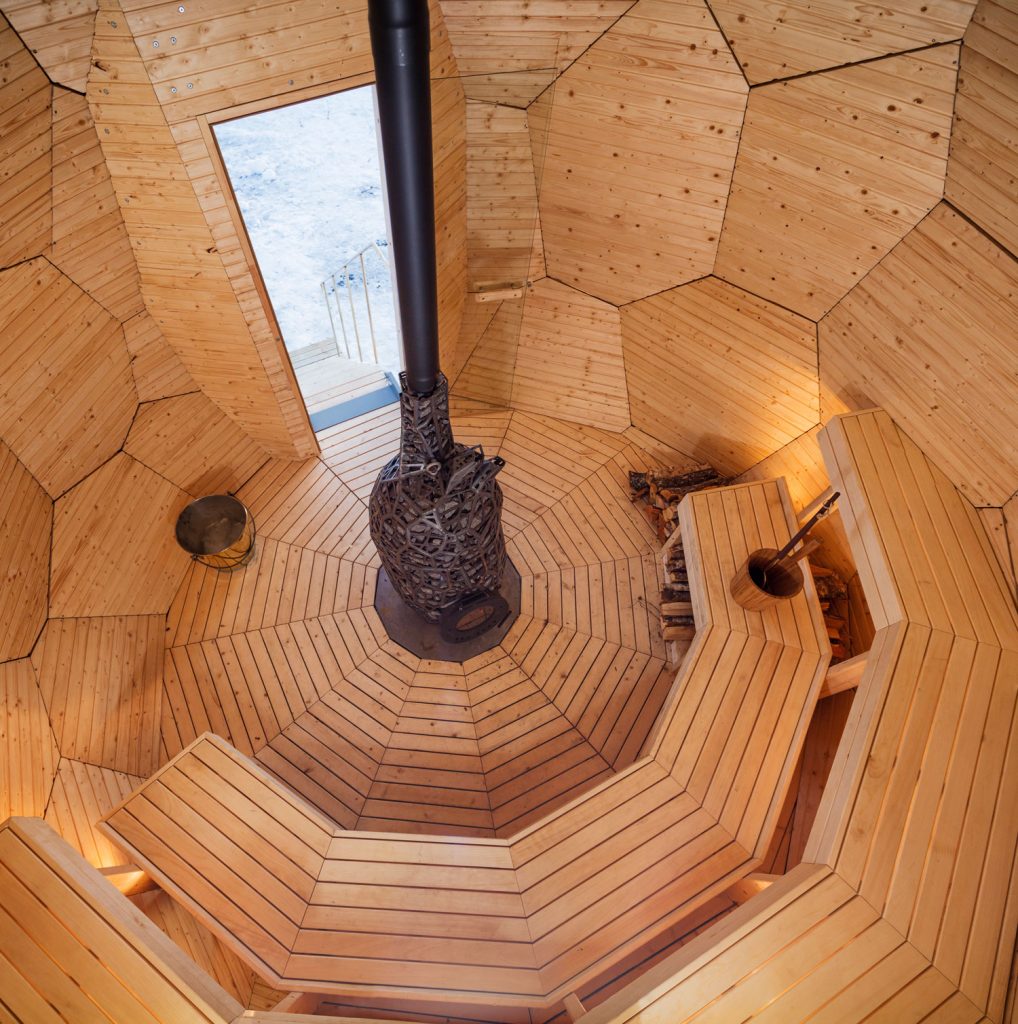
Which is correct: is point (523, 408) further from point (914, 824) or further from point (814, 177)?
point (914, 824)

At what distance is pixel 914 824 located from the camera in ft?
8.85

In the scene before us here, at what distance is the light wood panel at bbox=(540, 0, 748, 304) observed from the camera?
Answer: 3568mm

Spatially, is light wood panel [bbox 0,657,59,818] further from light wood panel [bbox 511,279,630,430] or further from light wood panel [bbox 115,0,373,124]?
light wood panel [bbox 511,279,630,430]

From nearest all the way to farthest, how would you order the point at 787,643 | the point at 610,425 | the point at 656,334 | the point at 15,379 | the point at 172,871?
the point at 172,871 < the point at 15,379 < the point at 787,643 < the point at 656,334 < the point at 610,425

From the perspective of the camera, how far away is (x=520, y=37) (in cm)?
385

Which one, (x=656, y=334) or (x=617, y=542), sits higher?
(x=656, y=334)

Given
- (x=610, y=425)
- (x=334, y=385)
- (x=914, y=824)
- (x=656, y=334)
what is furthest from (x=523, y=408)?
(x=914, y=824)

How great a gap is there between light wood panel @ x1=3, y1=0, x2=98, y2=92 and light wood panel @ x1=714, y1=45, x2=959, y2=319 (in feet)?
11.3

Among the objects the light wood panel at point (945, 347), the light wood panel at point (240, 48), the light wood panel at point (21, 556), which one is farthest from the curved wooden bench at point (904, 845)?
the light wood panel at point (240, 48)

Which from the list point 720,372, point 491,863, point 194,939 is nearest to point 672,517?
point 720,372

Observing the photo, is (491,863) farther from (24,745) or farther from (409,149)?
(409,149)

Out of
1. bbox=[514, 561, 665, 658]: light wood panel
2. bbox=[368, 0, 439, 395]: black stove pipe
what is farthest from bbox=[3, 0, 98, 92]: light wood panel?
bbox=[514, 561, 665, 658]: light wood panel

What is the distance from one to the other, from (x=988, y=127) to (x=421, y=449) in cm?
305

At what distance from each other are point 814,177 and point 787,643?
267 cm
